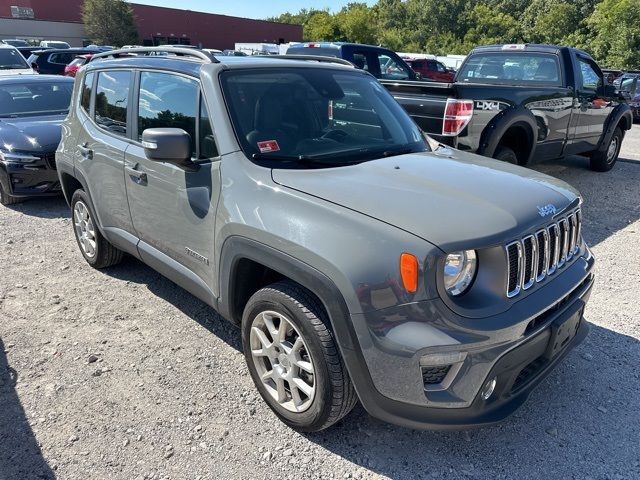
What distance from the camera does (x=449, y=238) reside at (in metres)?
2.14

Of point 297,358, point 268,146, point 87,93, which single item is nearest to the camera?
point 297,358

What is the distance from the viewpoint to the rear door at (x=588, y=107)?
7.32 metres

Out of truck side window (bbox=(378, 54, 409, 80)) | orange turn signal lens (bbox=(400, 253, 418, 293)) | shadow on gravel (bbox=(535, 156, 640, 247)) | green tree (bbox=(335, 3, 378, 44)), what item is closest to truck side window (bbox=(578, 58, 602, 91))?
shadow on gravel (bbox=(535, 156, 640, 247))

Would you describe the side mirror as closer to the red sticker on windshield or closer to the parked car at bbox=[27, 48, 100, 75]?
the red sticker on windshield

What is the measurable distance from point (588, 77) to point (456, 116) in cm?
345

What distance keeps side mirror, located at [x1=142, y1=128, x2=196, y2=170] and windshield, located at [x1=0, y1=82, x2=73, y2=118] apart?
5891 mm

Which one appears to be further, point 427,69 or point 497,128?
point 427,69

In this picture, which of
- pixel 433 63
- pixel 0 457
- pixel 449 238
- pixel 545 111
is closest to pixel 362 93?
pixel 449 238

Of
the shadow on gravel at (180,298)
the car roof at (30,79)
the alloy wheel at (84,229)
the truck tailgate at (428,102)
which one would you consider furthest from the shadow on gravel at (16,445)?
the car roof at (30,79)

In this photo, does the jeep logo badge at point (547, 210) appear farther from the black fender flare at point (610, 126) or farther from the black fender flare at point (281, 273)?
the black fender flare at point (610, 126)

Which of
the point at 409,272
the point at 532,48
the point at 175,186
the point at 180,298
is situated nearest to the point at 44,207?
the point at 180,298

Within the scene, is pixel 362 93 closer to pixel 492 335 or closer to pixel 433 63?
pixel 492 335

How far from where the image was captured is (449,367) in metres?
2.17

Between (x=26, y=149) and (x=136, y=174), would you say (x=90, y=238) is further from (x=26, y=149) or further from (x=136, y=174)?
(x=26, y=149)
